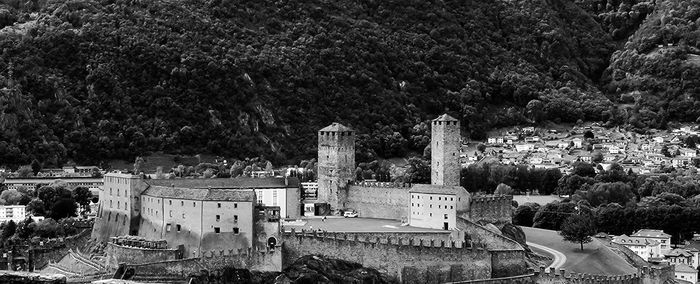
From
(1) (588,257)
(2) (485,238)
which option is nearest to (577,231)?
(1) (588,257)

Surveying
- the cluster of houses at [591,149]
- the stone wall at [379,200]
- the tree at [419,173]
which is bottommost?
the stone wall at [379,200]

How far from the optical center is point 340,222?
88.5m

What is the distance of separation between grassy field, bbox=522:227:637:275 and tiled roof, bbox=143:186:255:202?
24521mm

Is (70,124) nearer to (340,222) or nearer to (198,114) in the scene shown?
(198,114)

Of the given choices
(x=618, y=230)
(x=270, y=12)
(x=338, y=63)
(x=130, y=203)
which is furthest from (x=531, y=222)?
(x=270, y=12)

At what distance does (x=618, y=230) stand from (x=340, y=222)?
36.9m

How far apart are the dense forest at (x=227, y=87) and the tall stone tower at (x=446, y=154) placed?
61.8m

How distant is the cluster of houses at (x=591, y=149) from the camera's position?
528ft

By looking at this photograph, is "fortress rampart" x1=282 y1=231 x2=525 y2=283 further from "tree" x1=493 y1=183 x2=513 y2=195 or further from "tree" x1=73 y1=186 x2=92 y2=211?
"tree" x1=493 y1=183 x2=513 y2=195

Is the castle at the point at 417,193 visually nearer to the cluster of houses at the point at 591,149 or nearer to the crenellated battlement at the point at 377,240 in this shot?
the crenellated battlement at the point at 377,240

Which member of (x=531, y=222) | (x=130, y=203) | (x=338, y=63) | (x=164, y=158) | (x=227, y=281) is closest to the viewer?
(x=227, y=281)

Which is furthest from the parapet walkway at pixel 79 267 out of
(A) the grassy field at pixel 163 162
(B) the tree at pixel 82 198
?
(A) the grassy field at pixel 163 162

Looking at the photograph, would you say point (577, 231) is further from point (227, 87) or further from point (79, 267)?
point (227, 87)

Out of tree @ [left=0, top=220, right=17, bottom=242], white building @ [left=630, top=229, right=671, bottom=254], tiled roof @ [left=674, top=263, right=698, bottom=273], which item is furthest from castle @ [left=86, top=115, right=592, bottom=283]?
tree @ [left=0, top=220, right=17, bottom=242]
